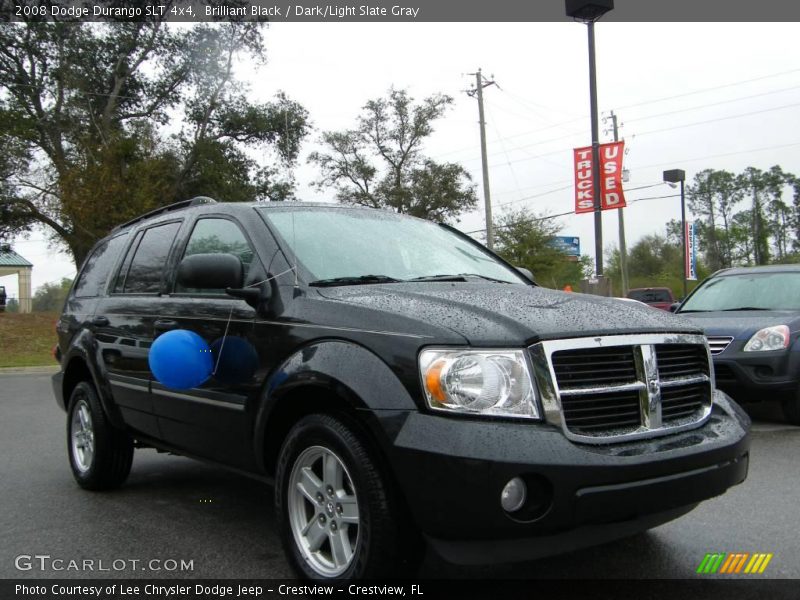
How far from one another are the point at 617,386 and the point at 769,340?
4796 millimetres

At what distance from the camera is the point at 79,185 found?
2314cm

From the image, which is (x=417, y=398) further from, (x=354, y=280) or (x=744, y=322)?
(x=744, y=322)

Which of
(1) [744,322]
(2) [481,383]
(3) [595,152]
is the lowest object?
(1) [744,322]

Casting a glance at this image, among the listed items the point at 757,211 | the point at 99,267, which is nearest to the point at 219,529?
the point at 99,267

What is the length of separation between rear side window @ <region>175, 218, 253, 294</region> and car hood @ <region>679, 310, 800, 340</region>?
4550 mm

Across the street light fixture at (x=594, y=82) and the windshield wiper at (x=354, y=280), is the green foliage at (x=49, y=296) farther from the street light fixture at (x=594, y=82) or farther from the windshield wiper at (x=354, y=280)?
the windshield wiper at (x=354, y=280)

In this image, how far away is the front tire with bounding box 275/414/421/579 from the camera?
8.91 ft

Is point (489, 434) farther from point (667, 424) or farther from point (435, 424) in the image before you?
point (667, 424)

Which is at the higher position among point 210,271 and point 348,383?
point 210,271

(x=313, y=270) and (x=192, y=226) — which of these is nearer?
(x=313, y=270)

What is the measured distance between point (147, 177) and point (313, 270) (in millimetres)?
22089

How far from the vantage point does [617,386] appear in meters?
2.83

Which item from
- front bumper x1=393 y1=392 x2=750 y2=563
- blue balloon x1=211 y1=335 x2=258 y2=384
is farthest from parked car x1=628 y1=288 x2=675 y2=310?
front bumper x1=393 y1=392 x2=750 y2=563

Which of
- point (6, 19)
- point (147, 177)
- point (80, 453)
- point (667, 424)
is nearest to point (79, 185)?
point (147, 177)
